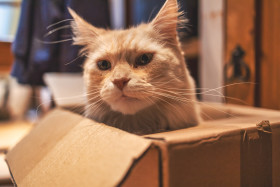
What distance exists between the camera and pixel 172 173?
0.62 m

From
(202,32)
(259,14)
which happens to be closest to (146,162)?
(259,14)

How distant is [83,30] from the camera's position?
1129 mm

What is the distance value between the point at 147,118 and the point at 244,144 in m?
0.37

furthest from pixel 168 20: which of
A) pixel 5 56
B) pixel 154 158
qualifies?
pixel 5 56

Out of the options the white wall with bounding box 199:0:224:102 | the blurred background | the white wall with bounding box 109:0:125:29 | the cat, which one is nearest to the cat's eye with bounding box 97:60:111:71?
the cat

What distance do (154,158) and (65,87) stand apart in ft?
3.75

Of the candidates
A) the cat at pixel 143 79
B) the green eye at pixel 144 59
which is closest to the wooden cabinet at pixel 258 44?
the cat at pixel 143 79

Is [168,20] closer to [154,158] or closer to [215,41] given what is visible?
[154,158]

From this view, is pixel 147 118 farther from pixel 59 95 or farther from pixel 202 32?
pixel 202 32

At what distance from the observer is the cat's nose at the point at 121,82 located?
2.79ft

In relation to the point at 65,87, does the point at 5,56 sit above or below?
above

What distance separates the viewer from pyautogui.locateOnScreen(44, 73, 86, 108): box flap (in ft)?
4.89

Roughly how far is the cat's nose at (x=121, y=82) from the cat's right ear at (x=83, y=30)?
0.36m

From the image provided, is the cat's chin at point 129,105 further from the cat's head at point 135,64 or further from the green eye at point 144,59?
the green eye at point 144,59
